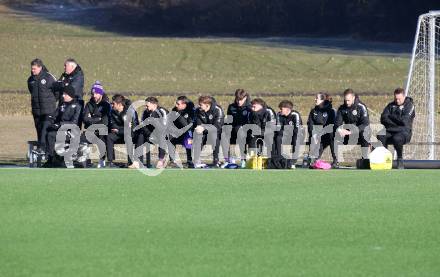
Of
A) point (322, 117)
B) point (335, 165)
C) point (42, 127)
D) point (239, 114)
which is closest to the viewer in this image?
point (335, 165)

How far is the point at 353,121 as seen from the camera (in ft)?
67.4

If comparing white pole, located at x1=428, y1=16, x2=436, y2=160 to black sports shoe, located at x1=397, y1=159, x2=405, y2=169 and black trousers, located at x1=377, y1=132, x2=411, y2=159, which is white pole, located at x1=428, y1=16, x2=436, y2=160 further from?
black sports shoe, located at x1=397, y1=159, x2=405, y2=169

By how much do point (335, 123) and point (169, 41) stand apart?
44.5m

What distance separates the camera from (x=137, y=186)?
15.2 meters

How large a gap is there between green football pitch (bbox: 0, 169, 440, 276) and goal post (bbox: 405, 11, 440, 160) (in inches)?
243

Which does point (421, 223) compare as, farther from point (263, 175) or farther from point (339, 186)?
point (263, 175)

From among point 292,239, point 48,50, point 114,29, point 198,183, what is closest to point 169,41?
point 48,50

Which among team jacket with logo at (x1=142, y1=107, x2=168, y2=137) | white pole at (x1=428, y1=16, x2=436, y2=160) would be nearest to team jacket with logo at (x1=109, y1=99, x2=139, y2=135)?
team jacket with logo at (x1=142, y1=107, x2=168, y2=137)

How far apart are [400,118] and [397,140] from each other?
405 millimetres

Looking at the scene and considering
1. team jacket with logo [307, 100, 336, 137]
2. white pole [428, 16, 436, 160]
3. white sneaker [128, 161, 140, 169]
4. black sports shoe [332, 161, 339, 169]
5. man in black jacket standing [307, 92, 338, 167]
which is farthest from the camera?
white pole [428, 16, 436, 160]

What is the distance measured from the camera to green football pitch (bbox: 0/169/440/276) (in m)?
9.83

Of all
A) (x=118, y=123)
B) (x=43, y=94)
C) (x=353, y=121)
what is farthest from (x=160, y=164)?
(x=353, y=121)

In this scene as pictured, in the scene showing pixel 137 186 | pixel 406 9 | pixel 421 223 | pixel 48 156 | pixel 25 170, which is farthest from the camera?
pixel 406 9

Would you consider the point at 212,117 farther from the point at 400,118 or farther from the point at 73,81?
the point at 400,118
